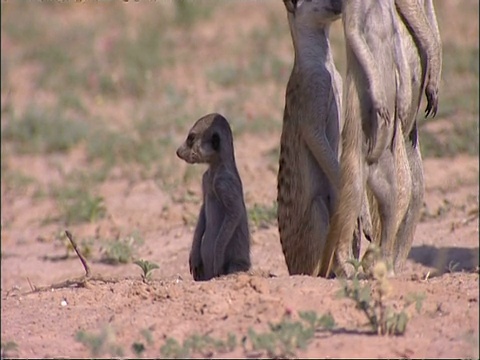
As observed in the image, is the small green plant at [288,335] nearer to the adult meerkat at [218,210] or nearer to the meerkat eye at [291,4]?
the adult meerkat at [218,210]

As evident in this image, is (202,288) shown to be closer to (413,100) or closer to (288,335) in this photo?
(288,335)

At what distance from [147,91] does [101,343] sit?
8615 mm

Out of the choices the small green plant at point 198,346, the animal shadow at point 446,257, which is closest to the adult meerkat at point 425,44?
the animal shadow at point 446,257

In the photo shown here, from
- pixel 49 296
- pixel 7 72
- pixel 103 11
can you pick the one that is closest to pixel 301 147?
pixel 49 296

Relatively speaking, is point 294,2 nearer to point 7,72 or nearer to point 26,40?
point 7,72

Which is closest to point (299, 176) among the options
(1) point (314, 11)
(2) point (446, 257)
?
(1) point (314, 11)

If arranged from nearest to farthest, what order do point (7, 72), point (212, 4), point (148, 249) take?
point (148, 249)
point (7, 72)
point (212, 4)

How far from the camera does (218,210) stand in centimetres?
647

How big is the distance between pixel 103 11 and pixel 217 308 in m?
11.4

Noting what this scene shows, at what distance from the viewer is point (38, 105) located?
40.5 feet

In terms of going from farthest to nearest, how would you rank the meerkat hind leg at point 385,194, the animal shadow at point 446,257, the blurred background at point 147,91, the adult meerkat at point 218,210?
the blurred background at point 147,91, the animal shadow at point 446,257, the adult meerkat at point 218,210, the meerkat hind leg at point 385,194

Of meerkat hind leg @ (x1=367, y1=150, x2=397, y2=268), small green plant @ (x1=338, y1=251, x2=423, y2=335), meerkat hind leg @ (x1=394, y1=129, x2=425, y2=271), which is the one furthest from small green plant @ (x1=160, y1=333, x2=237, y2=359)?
meerkat hind leg @ (x1=394, y1=129, x2=425, y2=271)

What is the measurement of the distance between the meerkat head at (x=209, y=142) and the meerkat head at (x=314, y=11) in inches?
31.1

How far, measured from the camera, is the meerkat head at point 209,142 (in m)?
6.59
